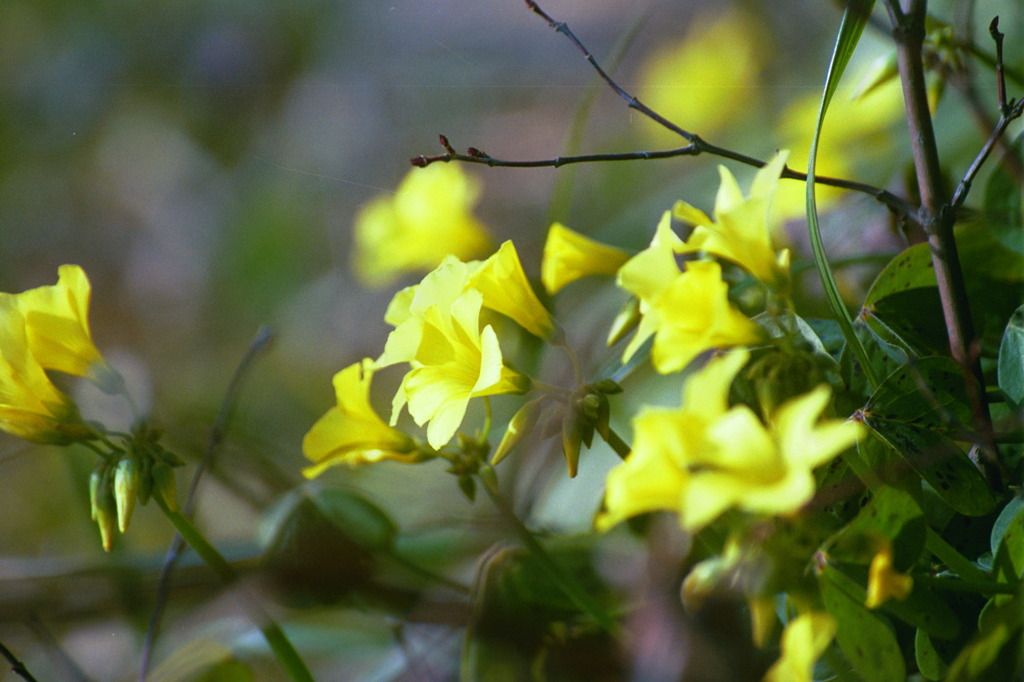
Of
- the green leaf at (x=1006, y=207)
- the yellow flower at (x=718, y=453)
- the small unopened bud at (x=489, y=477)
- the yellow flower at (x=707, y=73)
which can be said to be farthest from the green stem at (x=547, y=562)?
the yellow flower at (x=707, y=73)

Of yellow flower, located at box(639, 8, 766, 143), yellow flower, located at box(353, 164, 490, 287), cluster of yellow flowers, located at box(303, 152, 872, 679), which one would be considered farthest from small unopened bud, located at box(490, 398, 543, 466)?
yellow flower, located at box(639, 8, 766, 143)

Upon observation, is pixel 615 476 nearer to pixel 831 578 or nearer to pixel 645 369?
pixel 831 578

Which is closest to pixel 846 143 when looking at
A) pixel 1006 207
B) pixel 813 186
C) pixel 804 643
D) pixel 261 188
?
pixel 1006 207

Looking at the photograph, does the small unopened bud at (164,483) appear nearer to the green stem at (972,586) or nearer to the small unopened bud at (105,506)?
the small unopened bud at (105,506)

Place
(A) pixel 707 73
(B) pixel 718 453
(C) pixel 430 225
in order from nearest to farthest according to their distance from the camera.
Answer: (B) pixel 718 453 → (C) pixel 430 225 → (A) pixel 707 73

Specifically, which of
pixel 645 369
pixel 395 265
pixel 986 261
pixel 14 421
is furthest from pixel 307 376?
pixel 986 261

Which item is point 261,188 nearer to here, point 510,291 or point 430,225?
point 430,225
